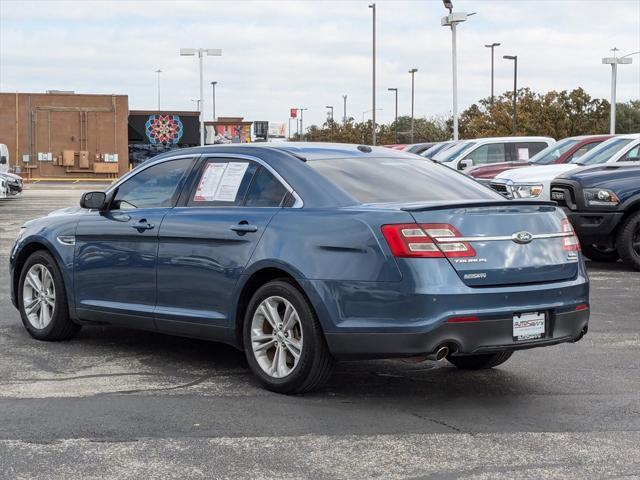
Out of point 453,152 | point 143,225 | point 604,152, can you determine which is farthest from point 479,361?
point 453,152

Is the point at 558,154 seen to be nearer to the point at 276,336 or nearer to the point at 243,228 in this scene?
the point at 243,228

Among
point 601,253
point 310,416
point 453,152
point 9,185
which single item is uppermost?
point 453,152

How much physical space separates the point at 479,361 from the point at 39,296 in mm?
3611

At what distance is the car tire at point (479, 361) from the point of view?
24.1 feet

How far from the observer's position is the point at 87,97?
61969 millimetres

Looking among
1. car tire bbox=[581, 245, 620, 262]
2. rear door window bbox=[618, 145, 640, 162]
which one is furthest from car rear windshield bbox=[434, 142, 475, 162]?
car tire bbox=[581, 245, 620, 262]

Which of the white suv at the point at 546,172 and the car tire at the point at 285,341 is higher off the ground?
the white suv at the point at 546,172

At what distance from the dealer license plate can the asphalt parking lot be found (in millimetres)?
439

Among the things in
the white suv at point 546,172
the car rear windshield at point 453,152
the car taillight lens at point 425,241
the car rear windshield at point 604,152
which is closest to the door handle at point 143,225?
the car taillight lens at point 425,241

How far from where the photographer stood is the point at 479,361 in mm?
7410

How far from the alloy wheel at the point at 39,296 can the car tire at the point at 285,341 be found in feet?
7.79

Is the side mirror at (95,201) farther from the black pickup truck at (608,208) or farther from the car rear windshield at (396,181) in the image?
the black pickup truck at (608,208)

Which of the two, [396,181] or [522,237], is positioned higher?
[396,181]

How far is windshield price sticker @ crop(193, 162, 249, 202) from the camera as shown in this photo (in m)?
7.21
